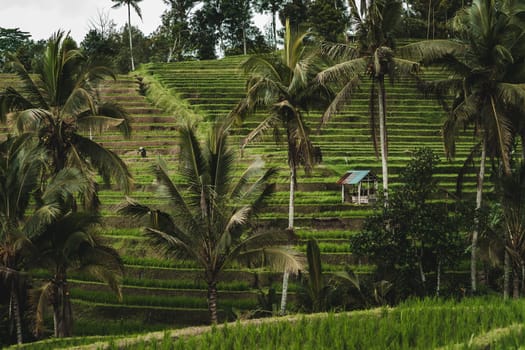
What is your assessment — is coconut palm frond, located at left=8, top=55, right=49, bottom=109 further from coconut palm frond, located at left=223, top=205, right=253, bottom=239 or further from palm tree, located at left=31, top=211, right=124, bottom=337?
coconut palm frond, located at left=223, top=205, right=253, bottom=239

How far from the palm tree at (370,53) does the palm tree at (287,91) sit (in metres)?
0.60

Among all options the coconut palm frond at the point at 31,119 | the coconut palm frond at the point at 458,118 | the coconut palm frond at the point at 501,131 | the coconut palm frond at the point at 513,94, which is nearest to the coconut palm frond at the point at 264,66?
the coconut palm frond at the point at 458,118

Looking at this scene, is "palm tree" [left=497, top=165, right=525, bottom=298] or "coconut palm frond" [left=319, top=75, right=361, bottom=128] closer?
"palm tree" [left=497, top=165, right=525, bottom=298]

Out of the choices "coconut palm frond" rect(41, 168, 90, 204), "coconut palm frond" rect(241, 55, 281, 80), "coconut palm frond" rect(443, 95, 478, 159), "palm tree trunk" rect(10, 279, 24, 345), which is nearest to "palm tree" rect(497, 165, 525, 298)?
"coconut palm frond" rect(443, 95, 478, 159)

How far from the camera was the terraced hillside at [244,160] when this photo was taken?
16797 mm

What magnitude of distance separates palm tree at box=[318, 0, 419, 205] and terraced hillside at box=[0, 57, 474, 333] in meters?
4.29

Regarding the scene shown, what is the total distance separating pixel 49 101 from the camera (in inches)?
595

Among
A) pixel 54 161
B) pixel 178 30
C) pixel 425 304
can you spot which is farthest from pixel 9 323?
pixel 178 30

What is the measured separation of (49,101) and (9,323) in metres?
5.11

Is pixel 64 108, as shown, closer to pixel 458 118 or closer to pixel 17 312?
pixel 17 312

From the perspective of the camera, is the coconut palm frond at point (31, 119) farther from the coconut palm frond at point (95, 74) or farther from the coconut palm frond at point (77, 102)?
the coconut palm frond at point (95, 74)

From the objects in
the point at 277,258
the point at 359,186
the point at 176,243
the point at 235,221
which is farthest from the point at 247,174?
the point at 359,186

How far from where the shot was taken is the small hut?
20.6 m

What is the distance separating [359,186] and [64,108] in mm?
10168
